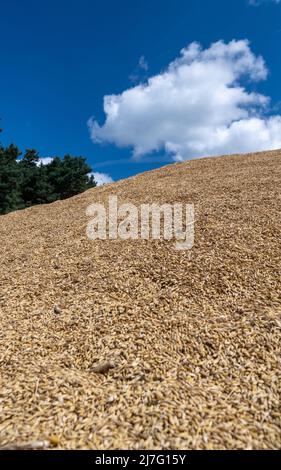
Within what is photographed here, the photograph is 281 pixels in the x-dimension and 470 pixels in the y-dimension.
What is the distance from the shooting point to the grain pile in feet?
7.30

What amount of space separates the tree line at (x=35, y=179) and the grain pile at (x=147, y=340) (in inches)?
536

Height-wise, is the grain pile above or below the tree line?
below

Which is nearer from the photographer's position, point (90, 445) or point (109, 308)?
point (90, 445)

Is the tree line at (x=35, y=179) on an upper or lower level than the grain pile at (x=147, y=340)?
upper

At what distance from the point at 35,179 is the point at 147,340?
20710 mm

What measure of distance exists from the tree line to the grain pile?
44.7ft

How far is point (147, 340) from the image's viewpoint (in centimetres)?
303

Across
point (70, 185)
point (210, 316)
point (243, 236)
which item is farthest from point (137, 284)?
point (70, 185)

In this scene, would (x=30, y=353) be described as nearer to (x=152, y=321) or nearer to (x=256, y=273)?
(x=152, y=321)

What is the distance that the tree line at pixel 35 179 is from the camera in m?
18.1

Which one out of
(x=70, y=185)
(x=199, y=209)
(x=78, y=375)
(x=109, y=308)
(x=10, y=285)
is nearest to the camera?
(x=78, y=375)

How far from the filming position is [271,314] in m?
3.23

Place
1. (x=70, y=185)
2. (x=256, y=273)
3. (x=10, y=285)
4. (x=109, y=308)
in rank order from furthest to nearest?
(x=70, y=185) < (x=10, y=285) < (x=256, y=273) < (x=109, y=308)

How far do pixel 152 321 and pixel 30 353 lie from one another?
1.24 meters
